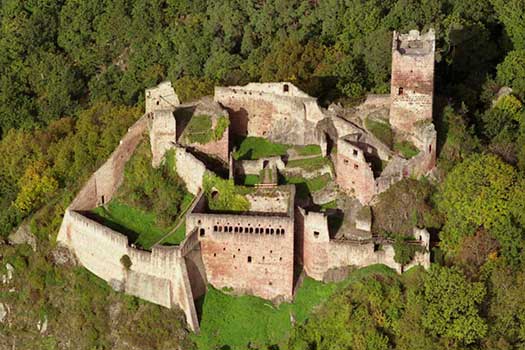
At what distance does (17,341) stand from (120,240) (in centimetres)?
922

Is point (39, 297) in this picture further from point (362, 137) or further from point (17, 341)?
point (362, 137)

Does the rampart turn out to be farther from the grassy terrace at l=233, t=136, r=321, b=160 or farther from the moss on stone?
the grassy terrace at l=233, t=136, r=321, b=160

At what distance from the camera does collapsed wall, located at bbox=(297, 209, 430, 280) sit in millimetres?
45781

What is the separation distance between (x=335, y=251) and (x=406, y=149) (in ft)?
22.6

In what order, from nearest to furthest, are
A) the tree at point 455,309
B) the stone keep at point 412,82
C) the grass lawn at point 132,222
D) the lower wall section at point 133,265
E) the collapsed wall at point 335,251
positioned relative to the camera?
1. the tree at point 455,309
2. the collapsed wall at point 335,251
3. the lower wall section at point 133,265
4. the stone keep at point 412,82
5. the grass lawn at point 132,222

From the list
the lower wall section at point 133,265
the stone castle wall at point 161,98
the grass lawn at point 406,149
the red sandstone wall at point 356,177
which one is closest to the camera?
the lower wall section at point 133,265

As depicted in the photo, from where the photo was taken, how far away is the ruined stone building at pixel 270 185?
46875 mm

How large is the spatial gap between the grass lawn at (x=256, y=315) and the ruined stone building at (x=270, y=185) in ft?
1.52

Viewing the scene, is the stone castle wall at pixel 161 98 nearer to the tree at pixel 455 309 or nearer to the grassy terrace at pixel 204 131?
the grassy terrace at pixel 204 131

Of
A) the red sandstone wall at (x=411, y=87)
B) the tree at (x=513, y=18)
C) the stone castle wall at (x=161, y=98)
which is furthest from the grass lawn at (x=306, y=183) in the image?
the tree at (x=513, y=18)

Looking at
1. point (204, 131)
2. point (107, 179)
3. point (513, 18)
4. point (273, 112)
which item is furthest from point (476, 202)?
point (513, 18)

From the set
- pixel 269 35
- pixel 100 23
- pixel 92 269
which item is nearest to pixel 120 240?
pixel 92 269

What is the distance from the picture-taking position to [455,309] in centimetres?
4366

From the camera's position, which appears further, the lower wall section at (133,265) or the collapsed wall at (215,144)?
the collapsed wall at (215,144)
